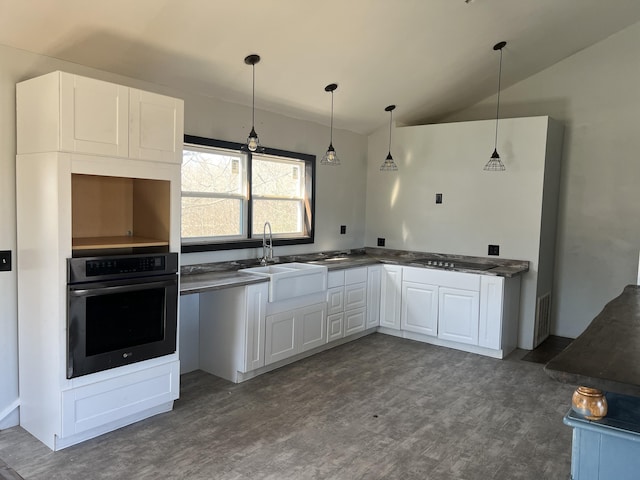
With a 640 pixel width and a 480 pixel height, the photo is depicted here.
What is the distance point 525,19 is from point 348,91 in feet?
5.23

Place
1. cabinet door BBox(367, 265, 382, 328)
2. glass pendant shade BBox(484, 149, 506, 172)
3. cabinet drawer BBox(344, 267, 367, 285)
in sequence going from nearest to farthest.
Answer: glass pendant shade BBox(484, 149, 506, 172)
cabinet drawer BBox(344, 267, 367, 285)
cabinet door BBox(367, 265, 382, 328)

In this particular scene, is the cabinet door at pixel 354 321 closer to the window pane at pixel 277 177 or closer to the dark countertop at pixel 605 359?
the window pane at pixel 277 177

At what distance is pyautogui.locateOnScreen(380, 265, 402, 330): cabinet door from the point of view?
16.8 ft

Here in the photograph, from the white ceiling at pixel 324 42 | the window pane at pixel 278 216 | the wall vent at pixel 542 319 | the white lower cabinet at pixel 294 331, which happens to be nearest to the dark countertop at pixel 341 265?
the window pane at pixel 278 216

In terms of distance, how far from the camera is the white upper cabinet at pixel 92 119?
2553mm

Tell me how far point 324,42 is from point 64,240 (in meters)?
2.27

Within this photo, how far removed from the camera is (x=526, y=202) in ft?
15.8

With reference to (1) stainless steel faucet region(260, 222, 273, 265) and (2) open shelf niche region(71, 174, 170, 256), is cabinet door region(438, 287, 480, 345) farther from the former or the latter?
(2) open shelf niche region(71, 174, 170, 256)

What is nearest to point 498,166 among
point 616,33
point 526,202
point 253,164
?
point 526,202

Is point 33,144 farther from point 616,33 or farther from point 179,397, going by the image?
point 616,33

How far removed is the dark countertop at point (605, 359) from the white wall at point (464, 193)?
102 inches

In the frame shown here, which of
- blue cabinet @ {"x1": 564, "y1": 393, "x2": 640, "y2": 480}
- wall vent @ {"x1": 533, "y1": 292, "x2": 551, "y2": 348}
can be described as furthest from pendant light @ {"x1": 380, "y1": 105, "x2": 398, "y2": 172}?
blue cabinet @ {"x1": 564, "y1": 393, "x2": 640, "y2": 480}

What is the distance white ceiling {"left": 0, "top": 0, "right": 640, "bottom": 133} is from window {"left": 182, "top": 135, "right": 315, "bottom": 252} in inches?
18.6

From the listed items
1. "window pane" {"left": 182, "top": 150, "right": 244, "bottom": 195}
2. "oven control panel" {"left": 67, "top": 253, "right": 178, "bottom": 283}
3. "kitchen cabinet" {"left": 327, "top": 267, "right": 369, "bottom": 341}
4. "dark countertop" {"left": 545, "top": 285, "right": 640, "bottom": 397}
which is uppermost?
"window pane" {"left": 182, "top": 150, "right": 244, "bottom": 195}
